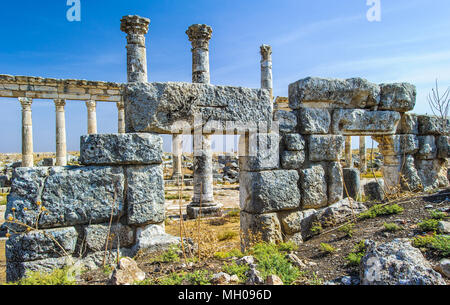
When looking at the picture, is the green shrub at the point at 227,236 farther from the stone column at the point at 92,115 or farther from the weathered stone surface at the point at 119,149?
the stone column at the point at 92,115

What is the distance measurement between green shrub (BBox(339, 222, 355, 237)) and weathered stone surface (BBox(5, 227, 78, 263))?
330 centimetres

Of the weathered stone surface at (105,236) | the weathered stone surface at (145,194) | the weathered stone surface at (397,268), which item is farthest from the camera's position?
the weathered stone surface at (145,194)

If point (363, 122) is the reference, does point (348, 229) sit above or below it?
below

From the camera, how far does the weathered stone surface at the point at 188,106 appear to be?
3881mm

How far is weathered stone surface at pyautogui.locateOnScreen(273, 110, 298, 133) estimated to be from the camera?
473cm

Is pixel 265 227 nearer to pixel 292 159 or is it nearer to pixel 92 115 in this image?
pixel 292 159

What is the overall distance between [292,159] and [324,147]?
0.65 metres

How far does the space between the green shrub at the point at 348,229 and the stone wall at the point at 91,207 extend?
2.16m

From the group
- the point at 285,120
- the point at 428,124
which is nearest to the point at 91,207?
the point at 285,120

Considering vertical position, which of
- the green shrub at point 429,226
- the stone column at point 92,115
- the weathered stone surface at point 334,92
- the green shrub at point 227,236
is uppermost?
the stone column at point 92,115

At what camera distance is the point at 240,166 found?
15.8 feet

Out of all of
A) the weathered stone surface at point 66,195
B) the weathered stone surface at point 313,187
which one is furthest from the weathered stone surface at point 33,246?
the weathered stone surface at point 313,187

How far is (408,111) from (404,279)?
5.16 m

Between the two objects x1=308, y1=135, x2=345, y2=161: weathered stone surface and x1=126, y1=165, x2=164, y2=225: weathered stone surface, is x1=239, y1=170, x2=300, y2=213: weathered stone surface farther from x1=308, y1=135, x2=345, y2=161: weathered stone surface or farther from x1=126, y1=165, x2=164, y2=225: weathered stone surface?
x1=126, y1=165, x2=164, y2=225: weathered stone surface
